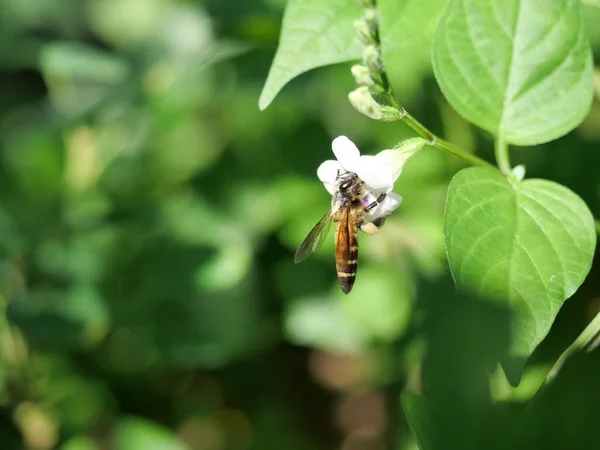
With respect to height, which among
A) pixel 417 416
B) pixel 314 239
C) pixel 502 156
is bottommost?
pixel 314 239

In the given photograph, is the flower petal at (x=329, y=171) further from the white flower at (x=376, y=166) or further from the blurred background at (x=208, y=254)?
the blurred background at (x=208, y=254)

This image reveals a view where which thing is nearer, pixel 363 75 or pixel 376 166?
pixel 363 75

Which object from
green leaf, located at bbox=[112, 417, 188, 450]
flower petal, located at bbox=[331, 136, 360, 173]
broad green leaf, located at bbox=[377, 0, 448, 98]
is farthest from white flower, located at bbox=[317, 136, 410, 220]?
green leaf, located at bbox=[112, 417, 188, 450]

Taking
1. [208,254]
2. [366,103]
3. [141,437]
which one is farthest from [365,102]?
[141,437]

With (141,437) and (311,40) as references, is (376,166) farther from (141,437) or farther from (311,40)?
(141,437)

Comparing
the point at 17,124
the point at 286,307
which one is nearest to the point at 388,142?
the point at 286,307

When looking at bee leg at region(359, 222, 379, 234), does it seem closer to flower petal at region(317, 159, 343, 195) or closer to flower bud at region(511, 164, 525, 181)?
flower petal at region(317, 159, 343, 195)
